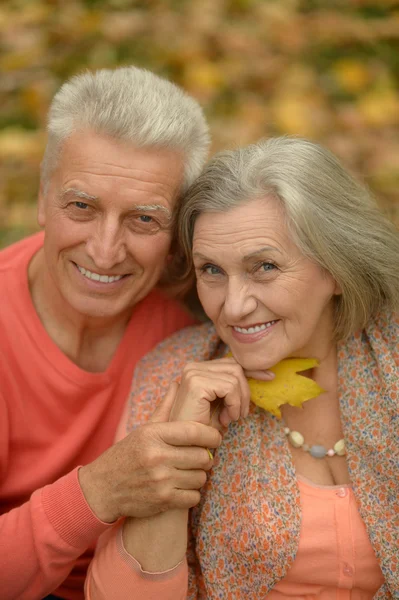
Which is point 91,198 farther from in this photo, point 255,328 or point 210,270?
point 255,328

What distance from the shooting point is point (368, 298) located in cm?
235

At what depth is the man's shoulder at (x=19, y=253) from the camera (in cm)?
260

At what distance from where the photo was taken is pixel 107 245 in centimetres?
227

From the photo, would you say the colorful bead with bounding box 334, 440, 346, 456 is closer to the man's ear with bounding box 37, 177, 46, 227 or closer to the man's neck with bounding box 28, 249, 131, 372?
the man's neck with bounding box 28, 249, 131, 372

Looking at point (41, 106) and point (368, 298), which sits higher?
point (368, 298)

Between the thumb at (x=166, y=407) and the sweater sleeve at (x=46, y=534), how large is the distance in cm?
29

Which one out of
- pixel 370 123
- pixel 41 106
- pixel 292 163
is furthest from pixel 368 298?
pixel 41 106

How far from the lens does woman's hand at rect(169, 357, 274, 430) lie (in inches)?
→ 84.4

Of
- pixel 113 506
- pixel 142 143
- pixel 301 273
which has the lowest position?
pixel 113 506

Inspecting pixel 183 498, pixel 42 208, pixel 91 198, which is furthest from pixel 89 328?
pixel 183 498

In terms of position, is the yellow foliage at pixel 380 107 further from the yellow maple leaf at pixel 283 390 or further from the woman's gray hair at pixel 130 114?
the yellow maple leaf at pixel 283 390

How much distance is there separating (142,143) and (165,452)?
89cm

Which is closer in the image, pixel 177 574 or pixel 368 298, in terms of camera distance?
pixel 177 574

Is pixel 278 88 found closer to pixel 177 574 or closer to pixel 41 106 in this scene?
pixel 41 106
